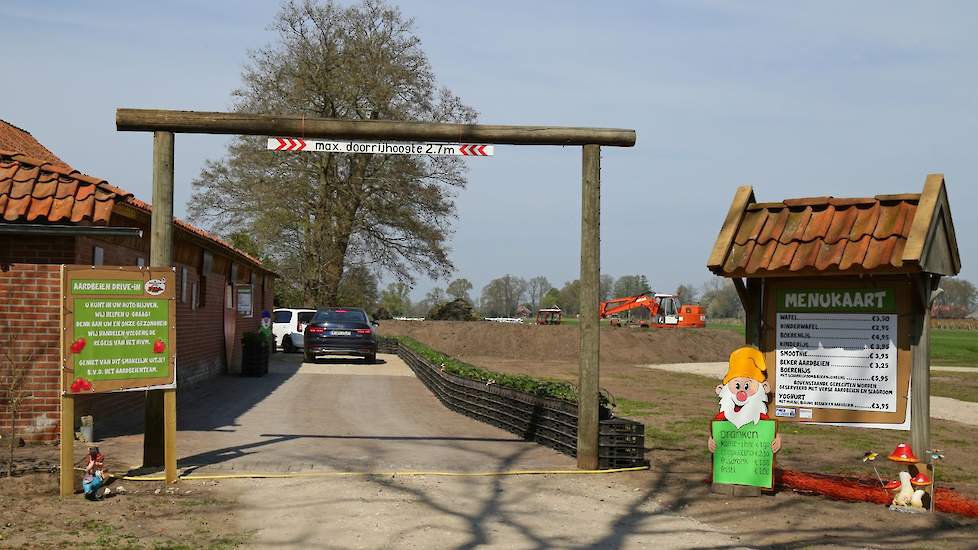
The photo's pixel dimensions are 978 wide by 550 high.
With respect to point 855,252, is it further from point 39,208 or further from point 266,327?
point 266,327

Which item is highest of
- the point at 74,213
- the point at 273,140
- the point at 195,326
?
the point at 273,140

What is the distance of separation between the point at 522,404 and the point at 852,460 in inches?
176

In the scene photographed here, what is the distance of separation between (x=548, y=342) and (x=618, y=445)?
4199cm

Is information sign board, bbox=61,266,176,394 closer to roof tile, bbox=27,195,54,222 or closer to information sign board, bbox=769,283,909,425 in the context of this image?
roof tile, bbox=27,195,54,222

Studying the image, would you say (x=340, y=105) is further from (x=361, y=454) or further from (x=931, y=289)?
(x=931, y=289)

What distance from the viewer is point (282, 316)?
39.4m

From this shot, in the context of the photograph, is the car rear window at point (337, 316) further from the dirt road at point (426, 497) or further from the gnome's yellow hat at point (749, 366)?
the gnome's yellow hat at point (749, 366)

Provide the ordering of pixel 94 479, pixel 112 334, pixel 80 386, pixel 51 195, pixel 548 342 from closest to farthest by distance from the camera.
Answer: pixel 94 479, pixel 80 386, pixel 112 334, pixel 51 195, pixel 548 342

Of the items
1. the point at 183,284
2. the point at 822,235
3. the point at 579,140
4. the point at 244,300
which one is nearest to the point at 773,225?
Result: the point at 822,235

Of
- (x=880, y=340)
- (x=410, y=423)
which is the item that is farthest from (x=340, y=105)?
(x=880, y=340)

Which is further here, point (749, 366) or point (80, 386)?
point (749, 366)

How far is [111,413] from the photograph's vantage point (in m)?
14.0

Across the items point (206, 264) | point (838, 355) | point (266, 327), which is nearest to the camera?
point (838, 355)

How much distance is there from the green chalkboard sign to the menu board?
0.29 meters
